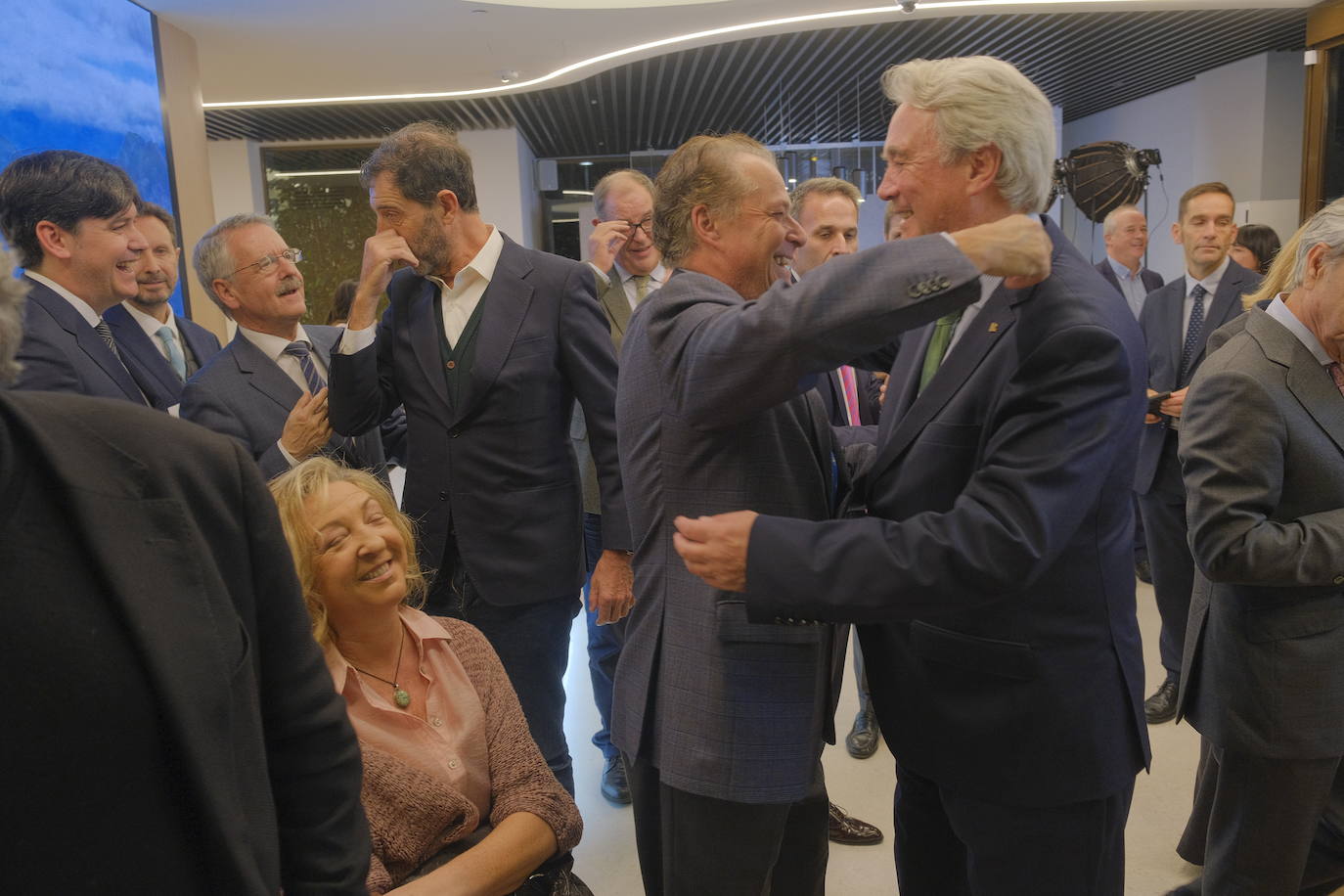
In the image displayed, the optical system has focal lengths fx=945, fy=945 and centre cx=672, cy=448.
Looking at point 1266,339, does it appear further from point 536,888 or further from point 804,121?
point 804,121

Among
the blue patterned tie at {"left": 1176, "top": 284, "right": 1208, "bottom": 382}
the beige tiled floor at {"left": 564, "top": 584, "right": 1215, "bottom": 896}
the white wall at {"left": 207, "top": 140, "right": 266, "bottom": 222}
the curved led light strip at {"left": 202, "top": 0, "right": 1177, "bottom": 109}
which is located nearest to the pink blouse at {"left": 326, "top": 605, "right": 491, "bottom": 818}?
the beige tiled floor at {"left": 564, "top": 584, "right": 1215, "bottom": 896}

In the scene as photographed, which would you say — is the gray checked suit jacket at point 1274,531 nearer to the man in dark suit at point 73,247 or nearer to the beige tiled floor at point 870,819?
the beige tiled floor at point 870,819

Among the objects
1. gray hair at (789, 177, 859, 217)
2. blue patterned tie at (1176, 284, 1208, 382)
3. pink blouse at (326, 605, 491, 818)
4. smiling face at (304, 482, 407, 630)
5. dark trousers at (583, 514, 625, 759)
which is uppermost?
gray hair at (789, 177, 859, 217)

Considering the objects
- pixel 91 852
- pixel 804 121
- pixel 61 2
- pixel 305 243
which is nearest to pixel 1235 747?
pixel 91 852

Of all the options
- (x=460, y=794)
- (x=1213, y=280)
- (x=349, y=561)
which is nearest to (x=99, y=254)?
(x=349, y=561)

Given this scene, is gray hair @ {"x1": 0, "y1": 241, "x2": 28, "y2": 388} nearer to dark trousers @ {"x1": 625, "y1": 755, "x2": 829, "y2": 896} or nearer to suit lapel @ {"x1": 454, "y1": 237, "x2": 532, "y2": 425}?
dark trousers @ {"x1": 625, "y1": 755, "x2": 829, "y2": 896}

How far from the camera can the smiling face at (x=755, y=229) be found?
5.00 ft

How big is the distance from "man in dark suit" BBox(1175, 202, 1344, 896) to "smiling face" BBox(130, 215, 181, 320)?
3316mm

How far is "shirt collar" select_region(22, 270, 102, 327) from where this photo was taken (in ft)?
7.93

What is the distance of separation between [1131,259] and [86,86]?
634 centimetres

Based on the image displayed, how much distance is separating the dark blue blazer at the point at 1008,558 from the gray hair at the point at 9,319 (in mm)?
875

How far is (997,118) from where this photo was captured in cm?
136

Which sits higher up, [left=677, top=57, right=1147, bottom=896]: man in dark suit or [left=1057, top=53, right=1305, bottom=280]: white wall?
[left=1057, top=53, right=1305, bottom=280]: white wall

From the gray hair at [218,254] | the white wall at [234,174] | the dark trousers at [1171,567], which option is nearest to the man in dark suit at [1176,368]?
the dark trousers at [1171,567]
